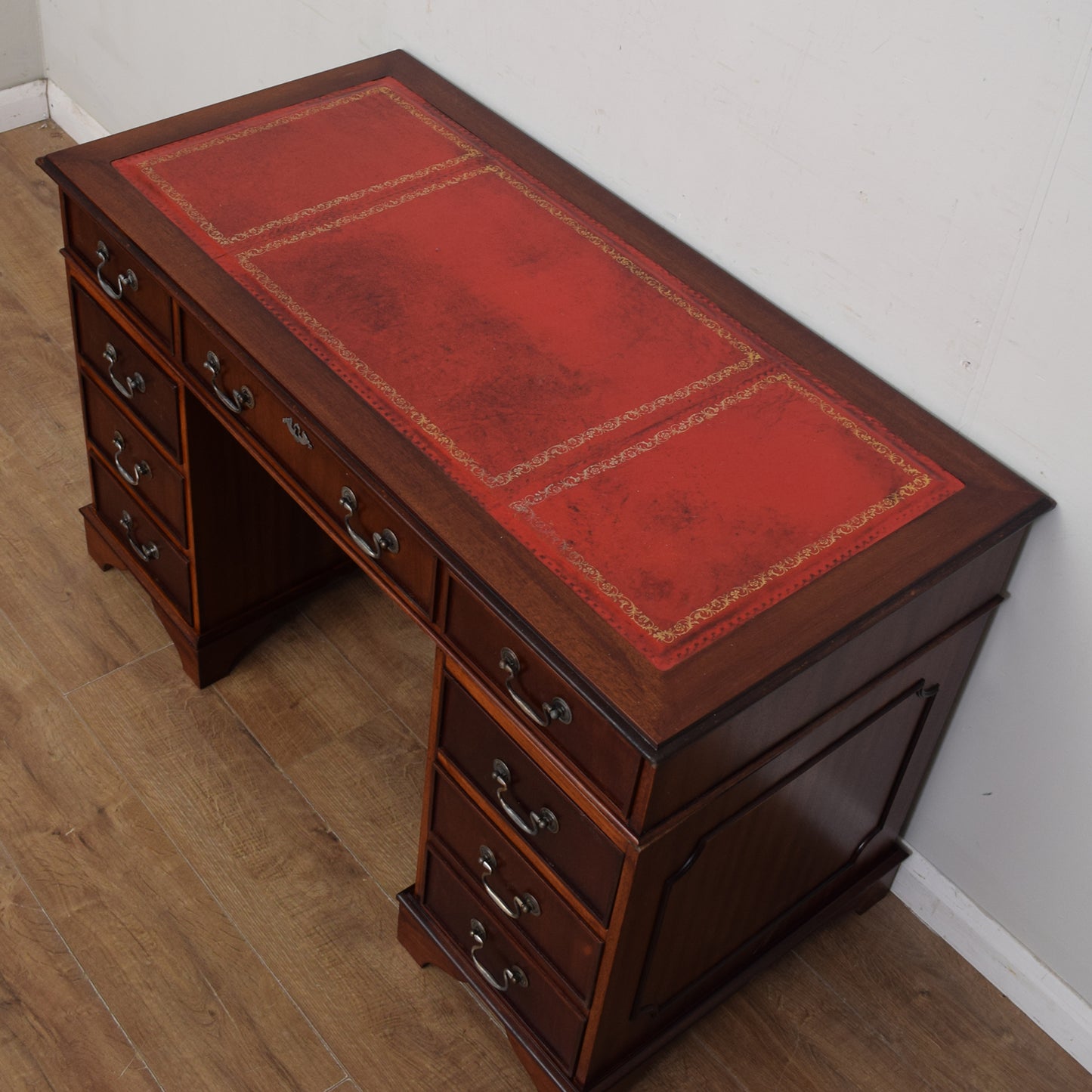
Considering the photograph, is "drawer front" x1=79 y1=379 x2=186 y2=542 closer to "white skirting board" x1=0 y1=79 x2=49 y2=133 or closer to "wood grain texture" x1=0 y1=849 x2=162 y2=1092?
"wood grain texture" x1=0 y1=849 x2=162 y2=1092

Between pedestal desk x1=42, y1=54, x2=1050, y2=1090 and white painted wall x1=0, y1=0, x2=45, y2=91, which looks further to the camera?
white painted wall x1=0, y1=0, x2=45, y2=91

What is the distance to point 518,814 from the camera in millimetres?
1710

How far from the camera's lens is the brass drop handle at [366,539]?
1.69 meters

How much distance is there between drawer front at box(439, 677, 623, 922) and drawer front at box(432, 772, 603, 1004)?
0.05 metres

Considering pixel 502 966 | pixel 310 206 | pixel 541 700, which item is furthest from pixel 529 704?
pixel 310 206

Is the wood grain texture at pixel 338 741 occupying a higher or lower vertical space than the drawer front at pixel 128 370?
lower

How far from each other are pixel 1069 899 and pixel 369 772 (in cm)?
115

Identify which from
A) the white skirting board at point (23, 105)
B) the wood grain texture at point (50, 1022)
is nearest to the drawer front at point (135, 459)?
the wood grain texture at point (50, 1022)

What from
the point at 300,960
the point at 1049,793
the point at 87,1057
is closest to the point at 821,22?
the point at 1049,793

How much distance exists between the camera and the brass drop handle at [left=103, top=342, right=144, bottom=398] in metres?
2.17

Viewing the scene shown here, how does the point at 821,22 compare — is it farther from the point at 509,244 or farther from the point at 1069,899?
the point at 1069,899

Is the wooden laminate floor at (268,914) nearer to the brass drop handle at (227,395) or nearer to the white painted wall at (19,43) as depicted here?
the brass drop handle at (227,395)

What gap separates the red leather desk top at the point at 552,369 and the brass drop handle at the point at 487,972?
64 cm

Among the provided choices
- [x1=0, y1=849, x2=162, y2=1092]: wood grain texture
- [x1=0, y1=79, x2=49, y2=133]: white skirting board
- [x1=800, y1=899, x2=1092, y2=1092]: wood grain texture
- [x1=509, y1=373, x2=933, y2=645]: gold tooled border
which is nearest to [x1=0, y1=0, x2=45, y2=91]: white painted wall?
[x1=0, y1=79, x2=49, y2=133]: white skirting board
